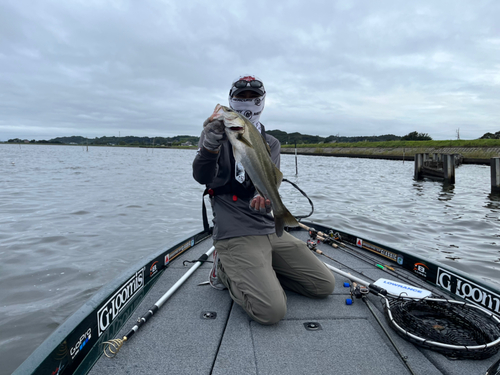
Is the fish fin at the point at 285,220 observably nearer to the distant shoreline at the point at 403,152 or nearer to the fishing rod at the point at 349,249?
the fishing rod at the point at 349,249

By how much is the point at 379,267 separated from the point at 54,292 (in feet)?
17.6

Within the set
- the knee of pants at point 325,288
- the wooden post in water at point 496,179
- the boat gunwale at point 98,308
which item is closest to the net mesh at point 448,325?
the boat gunwale at point 98,308

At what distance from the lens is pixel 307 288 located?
3709 mm

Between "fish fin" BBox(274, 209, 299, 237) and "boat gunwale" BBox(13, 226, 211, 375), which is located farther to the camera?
"fish fin" BBox(274, 209, 299, 237)

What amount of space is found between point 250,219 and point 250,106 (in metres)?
1.44

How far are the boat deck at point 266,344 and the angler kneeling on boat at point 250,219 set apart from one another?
8.1 inches

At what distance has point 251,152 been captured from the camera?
2.79m

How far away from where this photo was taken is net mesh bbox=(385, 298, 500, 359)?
104 inches

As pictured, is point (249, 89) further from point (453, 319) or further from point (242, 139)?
point (453, 319)

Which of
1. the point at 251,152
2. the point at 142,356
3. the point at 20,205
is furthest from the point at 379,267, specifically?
the point at 20,205

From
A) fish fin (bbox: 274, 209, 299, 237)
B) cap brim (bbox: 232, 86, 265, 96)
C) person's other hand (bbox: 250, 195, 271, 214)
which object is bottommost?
fish fin (bbox: 274, 209, 299, 237)

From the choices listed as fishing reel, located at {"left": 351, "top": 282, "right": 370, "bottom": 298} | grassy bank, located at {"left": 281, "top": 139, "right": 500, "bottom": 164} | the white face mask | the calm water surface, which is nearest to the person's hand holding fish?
the white face mask

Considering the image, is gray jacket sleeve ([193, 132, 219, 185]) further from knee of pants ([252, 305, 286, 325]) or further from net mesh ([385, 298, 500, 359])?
net mesh ([385, 298, 500, 359])

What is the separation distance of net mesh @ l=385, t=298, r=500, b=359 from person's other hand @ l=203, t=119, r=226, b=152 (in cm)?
244
